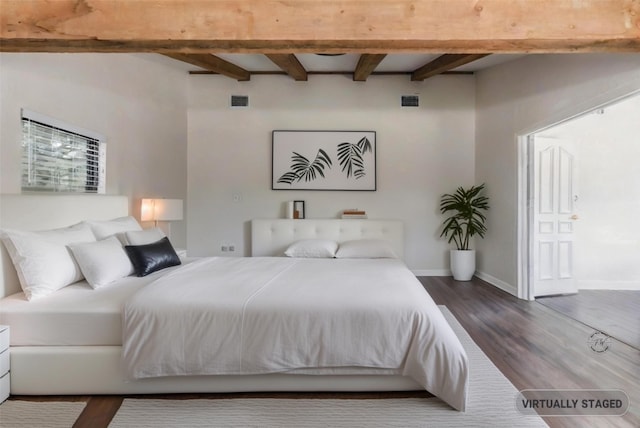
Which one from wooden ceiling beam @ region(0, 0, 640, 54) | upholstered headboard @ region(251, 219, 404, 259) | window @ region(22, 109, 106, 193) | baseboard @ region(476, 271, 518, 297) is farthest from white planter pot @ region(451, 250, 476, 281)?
window @ region(22, 109, 106, 193)

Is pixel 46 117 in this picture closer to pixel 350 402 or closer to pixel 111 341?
pixel 111 341

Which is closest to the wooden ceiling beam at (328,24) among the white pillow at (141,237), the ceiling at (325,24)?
the ceiling at (325,24)

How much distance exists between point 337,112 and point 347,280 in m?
3.21

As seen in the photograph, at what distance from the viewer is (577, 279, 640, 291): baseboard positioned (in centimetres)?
411

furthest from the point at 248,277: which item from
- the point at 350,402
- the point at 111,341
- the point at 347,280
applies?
the point at 350,402

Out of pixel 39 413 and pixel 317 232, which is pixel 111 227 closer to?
pixel 39 413

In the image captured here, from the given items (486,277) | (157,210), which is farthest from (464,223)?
(157,210)

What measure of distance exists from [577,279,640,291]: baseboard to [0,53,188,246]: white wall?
219 inches

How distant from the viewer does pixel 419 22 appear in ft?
6.19

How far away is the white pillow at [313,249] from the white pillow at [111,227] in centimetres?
186

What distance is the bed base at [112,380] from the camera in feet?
5.83

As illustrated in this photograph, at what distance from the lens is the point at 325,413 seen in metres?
1.74

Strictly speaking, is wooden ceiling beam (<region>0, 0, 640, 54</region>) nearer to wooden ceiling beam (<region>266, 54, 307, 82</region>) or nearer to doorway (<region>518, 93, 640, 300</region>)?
wooden ceiling beam (<region>266, 54, 307, 82</region>)

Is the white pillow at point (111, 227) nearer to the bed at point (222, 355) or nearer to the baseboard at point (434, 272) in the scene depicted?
the bed at point (222, 355)
